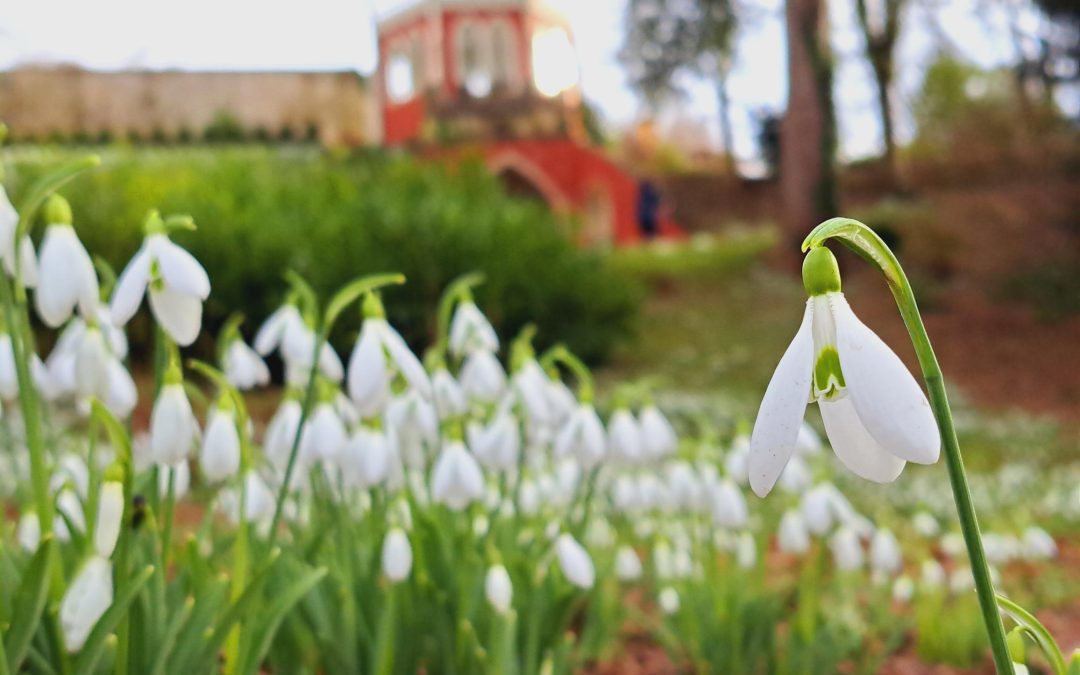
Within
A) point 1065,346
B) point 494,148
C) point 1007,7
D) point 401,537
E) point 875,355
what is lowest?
point 1065,346

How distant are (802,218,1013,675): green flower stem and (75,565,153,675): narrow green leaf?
0.85m

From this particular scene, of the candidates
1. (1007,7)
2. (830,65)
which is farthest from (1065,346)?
(1007,7)

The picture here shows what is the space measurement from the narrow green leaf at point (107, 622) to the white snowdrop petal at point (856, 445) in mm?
777

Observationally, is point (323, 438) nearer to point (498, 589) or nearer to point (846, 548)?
point (498, 589)

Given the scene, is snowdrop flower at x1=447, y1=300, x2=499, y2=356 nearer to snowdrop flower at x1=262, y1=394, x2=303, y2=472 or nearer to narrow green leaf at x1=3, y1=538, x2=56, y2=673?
snowdrop flower at x1=262, y1=394, x2=303, y2=472

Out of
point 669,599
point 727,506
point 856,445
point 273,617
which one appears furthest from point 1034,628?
point 669,599

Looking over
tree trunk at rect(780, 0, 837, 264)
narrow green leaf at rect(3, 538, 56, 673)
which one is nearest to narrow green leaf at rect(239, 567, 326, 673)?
narrow green leaf at rect(3, 538, 56, 673)

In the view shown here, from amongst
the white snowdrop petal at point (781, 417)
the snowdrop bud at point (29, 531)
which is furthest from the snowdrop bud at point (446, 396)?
the white snowdrop petal at point (781, 417)

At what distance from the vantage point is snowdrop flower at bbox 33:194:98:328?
1.23 m

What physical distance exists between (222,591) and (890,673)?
2013 millimetres

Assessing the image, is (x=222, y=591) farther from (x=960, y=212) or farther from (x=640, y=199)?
(x=640, y=199)

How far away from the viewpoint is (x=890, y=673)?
278 centimetres

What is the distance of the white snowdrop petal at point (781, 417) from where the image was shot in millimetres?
712

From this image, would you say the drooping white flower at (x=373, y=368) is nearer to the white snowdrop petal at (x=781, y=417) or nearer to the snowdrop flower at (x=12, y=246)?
the snowdrop flower at (x=12, y=246)
